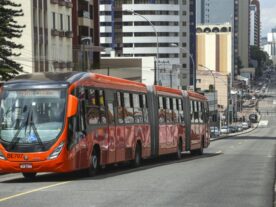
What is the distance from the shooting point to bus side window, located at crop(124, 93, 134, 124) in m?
24.9

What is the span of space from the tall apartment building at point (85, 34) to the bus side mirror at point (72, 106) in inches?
2030

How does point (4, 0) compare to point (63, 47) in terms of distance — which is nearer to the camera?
point (4, 0)

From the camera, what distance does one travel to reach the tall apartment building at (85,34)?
247 ft

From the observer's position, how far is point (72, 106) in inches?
766

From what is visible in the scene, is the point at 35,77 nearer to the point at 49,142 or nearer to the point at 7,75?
the point at 49,142

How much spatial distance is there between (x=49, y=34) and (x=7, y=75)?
20903 millimetres

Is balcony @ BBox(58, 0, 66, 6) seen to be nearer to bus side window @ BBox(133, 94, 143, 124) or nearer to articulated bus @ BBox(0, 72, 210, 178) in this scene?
bus side window @ BBox(133, 94, 143, 124)

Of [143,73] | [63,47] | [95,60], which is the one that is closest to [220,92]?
[143,73]

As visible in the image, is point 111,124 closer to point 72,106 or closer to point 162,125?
point 72,106

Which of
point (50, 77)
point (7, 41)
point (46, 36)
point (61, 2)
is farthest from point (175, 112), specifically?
point (61, 2)

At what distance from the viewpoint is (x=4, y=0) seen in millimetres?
46469

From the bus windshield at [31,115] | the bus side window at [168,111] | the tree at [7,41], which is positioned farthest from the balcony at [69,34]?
the bus windshield at [31,115]

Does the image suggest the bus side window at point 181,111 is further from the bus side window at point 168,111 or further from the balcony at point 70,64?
the balcony at point 70,64

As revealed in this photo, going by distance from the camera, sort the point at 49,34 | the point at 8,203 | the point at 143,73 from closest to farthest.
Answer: the point at 8,203
the point at 49,34
the point at 143,73
